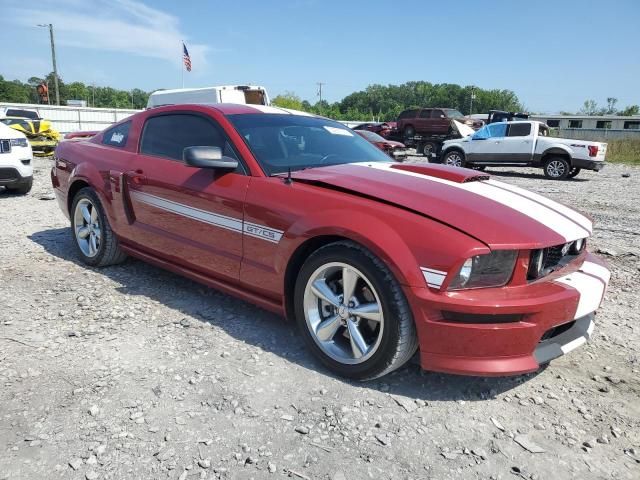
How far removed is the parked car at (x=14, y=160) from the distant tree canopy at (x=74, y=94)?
3005 inches

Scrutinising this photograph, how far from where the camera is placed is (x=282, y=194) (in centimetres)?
289

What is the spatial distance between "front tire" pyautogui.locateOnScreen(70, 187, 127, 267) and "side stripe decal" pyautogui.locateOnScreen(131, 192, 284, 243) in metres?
0.60

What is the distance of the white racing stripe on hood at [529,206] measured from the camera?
2619mm

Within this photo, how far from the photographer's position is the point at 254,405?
246 centimetres

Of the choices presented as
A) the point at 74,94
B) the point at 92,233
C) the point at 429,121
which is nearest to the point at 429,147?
the point at 429,121

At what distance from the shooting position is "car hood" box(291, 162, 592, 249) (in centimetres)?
238

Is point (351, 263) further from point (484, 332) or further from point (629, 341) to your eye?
point (629, 341)

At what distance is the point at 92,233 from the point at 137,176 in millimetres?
998

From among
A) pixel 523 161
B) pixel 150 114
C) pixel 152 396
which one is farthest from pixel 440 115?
pixel 152 396

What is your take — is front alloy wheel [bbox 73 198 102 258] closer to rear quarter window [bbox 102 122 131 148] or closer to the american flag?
rear quarter window [bbox 102 122 131 148]

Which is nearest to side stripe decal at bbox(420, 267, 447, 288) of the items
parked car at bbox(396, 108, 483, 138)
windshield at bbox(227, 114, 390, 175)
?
windshield at bbox(227, 114, 390, 175)

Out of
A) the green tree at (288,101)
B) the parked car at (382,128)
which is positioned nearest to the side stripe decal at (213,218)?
the parked car at (382,128)

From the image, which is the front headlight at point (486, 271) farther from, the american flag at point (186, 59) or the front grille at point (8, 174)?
the american flag at point (186, 59)

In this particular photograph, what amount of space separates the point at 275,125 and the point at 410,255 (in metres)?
1.66
